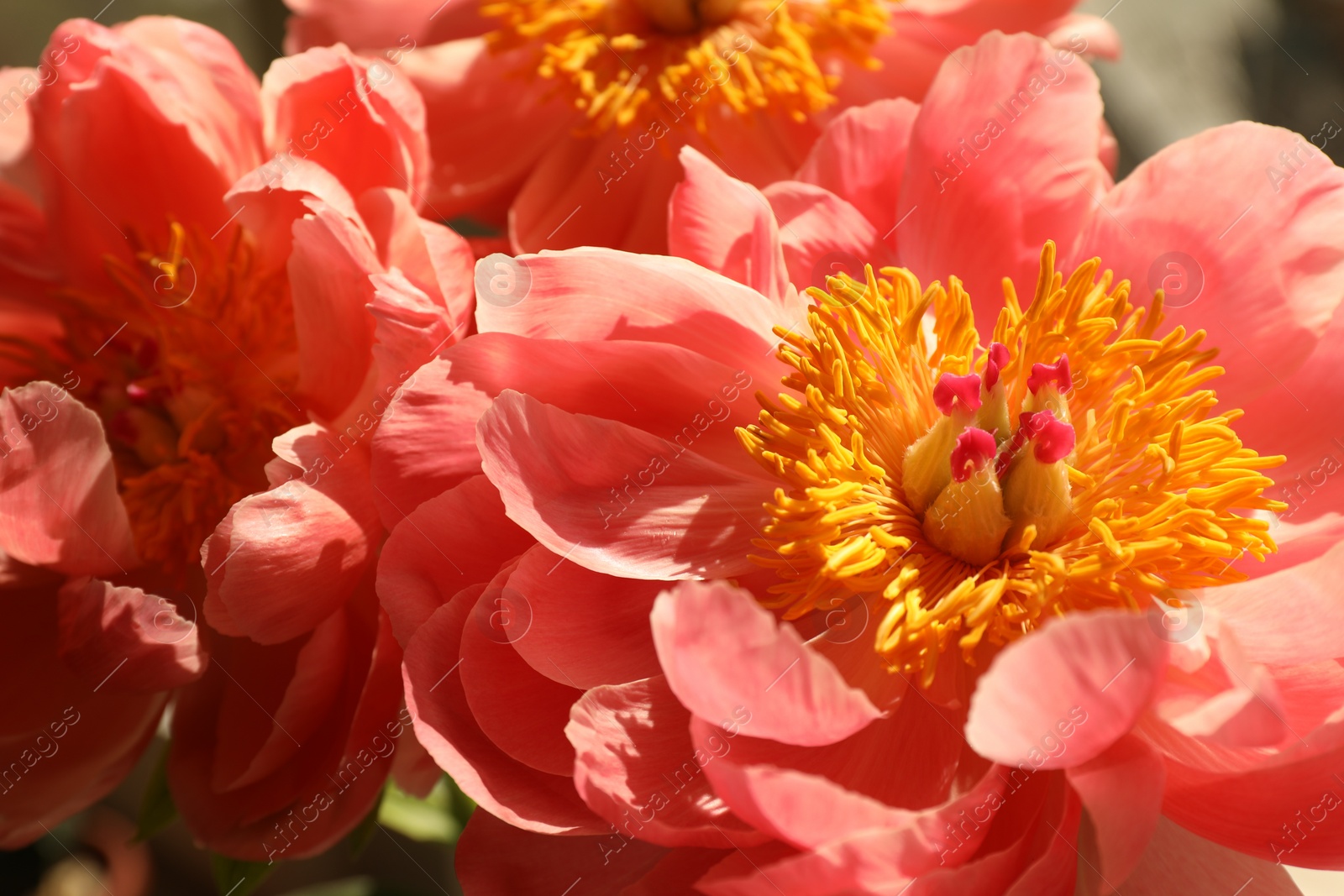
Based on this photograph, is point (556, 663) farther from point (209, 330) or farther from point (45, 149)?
point (45, 149)

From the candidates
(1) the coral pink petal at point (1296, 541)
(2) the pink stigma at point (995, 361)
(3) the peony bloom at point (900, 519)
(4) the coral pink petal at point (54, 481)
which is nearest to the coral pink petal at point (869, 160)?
(3) the peony bloom at point (900, 519)

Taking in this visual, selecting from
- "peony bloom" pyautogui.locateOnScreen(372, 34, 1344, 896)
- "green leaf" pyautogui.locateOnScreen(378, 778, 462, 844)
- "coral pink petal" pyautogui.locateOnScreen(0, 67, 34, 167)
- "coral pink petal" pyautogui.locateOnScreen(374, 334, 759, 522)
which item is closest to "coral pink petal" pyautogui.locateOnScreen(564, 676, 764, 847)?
"peony bloom" pyautogui.locateOnScreen(372, 34, 1344, 896)

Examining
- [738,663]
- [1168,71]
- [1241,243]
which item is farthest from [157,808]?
[1168,71]

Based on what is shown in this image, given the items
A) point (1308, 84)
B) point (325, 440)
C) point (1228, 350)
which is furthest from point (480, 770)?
point (1308, 84)

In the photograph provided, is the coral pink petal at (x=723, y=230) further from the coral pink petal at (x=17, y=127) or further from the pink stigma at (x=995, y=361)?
the coral pink petal at (x=17, y=127)

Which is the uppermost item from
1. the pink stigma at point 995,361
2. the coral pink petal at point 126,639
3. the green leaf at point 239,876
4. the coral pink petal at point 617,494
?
the pink stigma at point 995,361

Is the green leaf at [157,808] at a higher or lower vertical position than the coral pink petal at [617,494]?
lower

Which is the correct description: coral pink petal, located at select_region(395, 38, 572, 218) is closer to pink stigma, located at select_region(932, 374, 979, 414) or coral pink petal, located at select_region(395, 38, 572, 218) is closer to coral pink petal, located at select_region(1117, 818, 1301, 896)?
pink stigma, located at select_region(932, 374, 979, 414)
